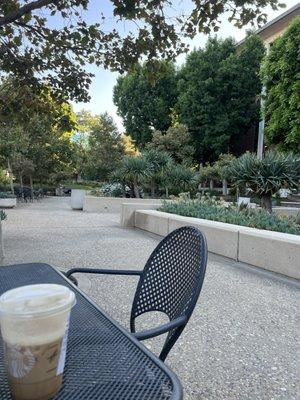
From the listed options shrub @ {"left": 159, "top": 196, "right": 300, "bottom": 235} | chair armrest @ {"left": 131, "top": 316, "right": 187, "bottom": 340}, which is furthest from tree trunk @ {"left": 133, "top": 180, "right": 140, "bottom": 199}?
chair armrest @ {"left": 131, "top": 316, "right": 187, "bottom": 340}

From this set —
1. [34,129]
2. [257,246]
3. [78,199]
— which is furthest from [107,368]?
[34,129]

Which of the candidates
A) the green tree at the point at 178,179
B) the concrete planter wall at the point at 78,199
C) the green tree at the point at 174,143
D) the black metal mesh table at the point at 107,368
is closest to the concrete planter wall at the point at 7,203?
the concrete planter wall at the point at 78,199

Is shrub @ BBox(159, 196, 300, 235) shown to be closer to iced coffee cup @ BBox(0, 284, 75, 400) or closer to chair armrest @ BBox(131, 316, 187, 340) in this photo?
chair armrest @ BBox(131, 316, 187, 340)

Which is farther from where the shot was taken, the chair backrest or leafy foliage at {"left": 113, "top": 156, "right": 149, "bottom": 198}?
leafy foliage at {"left": 113, "top": 156, "right": 149, "bottom": 198}

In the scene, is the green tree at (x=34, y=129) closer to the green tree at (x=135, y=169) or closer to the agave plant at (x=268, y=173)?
the green tree at (x=135, y=169)

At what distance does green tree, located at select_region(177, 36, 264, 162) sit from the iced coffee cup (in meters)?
26.6

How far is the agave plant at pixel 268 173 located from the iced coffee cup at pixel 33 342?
898 cm

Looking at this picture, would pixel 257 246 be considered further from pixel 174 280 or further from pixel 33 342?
pixel 33 342

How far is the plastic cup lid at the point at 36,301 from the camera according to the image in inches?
31.7

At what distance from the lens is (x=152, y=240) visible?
7.95 m

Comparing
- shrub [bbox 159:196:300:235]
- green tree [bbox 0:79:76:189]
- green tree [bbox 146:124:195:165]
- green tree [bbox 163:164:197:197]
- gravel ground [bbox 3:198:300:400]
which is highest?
green tree [bbox 146:124:195:165]

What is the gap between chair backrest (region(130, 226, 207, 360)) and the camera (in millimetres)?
1574

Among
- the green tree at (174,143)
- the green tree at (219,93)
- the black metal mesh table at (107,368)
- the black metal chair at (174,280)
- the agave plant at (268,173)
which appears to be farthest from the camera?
the green tree at (219,93)

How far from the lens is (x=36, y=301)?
2.84ft
